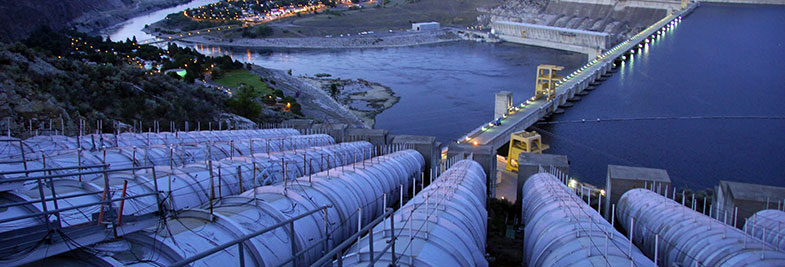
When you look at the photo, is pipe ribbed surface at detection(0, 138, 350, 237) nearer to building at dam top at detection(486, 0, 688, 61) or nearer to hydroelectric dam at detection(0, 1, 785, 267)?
hydroelectric dam at detection(0, 1, 785, 267)

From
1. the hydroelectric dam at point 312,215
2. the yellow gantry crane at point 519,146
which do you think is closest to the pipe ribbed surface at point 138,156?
the hydroelectric dam at point 312,215

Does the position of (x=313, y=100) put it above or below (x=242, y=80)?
below

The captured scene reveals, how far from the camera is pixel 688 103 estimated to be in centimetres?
3569

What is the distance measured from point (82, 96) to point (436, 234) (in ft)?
61.0

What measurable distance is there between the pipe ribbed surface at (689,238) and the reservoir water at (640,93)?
1472 centimetres

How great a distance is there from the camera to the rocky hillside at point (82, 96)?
1517cm

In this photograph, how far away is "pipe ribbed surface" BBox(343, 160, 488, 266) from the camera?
5191 mm

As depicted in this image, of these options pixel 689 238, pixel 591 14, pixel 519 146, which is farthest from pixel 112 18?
pixel 689 238

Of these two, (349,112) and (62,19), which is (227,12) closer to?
(62,19)

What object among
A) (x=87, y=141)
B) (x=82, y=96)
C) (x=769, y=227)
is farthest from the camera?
(x=82, y=96)

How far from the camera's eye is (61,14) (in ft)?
238

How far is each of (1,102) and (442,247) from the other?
48.7ft

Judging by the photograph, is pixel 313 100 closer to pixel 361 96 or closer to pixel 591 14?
pixel 361 96

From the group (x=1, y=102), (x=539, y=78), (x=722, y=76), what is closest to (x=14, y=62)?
(x=1, y=102)
